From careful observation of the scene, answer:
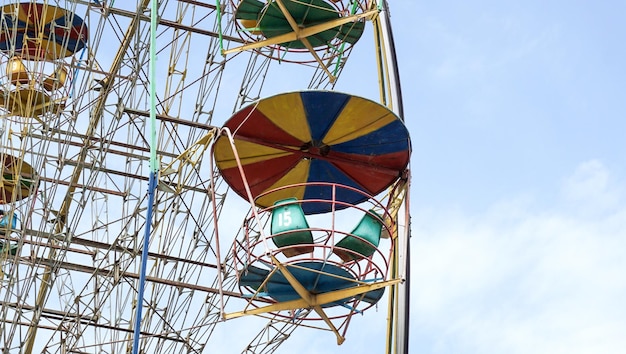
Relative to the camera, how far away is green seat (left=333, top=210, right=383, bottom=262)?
600 inches

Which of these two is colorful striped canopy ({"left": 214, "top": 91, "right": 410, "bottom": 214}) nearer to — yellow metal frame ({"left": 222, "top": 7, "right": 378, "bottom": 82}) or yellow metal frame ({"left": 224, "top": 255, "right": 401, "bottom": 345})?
yellow metal frame ({"left": 224, "top": 255, "right": 401, "bottom": 345})

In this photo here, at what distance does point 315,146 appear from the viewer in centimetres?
1702

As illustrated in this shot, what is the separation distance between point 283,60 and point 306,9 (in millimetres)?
2103

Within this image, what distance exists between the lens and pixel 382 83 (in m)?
17.8

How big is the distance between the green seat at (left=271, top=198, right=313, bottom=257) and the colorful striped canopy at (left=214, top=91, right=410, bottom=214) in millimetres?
1504

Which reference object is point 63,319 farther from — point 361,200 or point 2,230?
point 361,200

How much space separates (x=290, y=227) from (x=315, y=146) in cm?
227

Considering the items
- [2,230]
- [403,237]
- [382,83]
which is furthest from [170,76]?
[403,237]

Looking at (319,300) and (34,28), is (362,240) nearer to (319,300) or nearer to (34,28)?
(319,300)

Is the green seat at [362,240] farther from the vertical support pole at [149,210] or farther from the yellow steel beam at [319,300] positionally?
the vertical support pole at [149,210]

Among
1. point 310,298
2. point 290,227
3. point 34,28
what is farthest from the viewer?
point 34,28

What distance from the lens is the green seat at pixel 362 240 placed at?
15.2m

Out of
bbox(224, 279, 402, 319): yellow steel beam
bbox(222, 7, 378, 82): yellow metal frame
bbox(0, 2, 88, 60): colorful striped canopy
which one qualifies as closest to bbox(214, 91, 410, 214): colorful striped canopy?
bbox(224, 279, 402, 319): yellow steel beam

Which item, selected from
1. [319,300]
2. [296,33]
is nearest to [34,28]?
[296,33]
